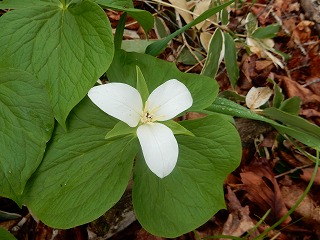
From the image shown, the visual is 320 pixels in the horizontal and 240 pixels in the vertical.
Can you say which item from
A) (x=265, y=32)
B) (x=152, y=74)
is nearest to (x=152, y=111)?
(x=152, y=74)

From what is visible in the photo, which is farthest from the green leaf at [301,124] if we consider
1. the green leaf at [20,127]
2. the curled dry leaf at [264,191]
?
the green leaf at [20,127]

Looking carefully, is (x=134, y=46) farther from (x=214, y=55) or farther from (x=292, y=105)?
(x=292, y=105)

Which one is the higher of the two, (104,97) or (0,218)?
(104,97)

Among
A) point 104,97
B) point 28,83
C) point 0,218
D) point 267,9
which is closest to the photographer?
point 104,97

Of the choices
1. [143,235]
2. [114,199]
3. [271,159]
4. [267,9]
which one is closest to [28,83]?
[114,199]

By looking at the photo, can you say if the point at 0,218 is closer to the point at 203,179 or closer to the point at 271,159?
the point at 203,179

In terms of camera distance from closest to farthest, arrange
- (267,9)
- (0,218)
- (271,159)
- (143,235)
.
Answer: (0,218) < (143,235) < (271,159) < (267,9)

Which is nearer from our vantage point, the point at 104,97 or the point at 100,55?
the point at 104,97
